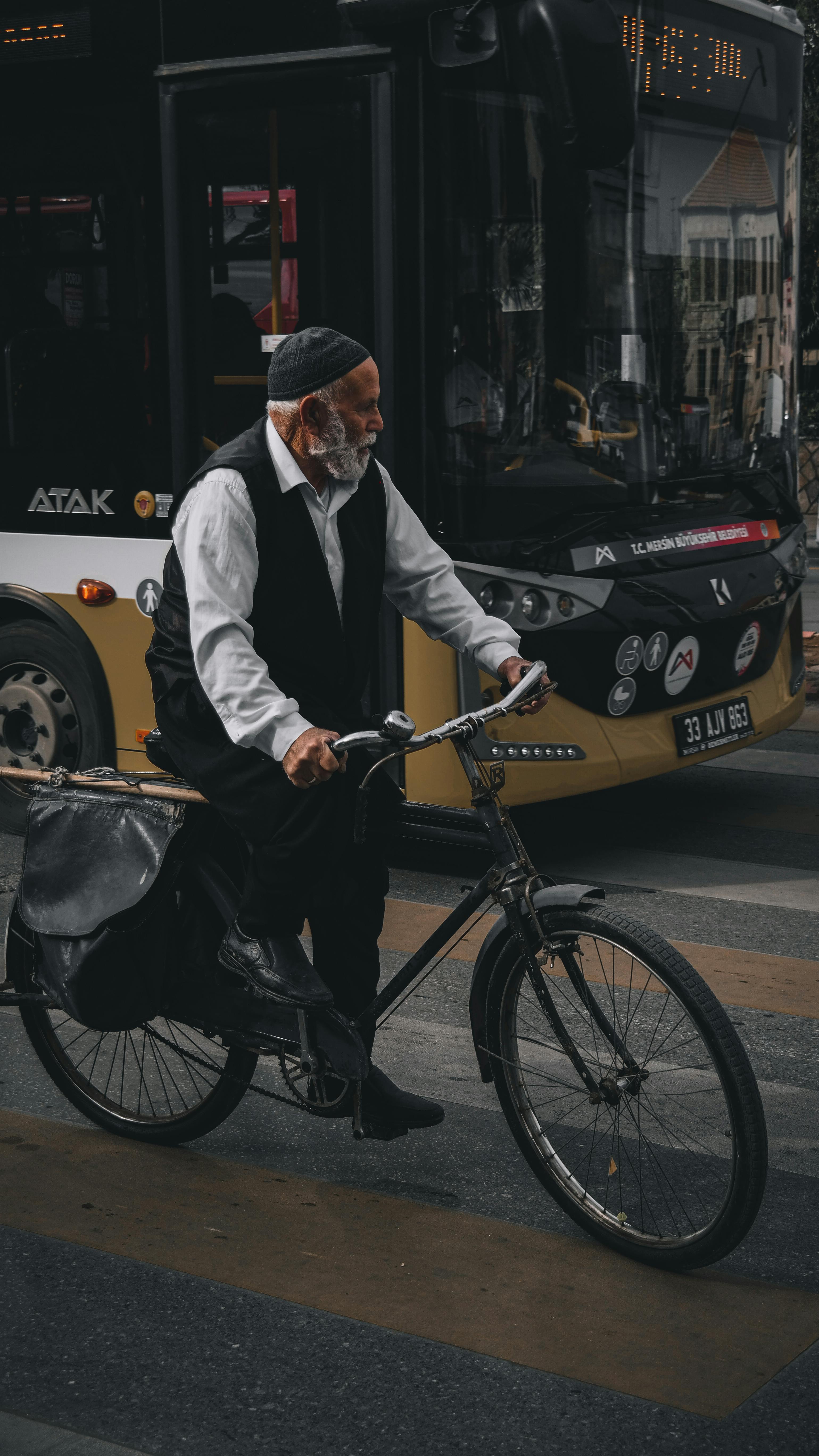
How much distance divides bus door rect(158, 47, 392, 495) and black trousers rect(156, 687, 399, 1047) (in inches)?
103

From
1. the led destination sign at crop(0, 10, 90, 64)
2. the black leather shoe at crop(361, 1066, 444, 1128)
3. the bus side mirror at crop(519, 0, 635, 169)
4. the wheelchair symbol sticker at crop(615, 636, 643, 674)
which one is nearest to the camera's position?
the black leather shoe at crop(361, 1066, 444, 1128)

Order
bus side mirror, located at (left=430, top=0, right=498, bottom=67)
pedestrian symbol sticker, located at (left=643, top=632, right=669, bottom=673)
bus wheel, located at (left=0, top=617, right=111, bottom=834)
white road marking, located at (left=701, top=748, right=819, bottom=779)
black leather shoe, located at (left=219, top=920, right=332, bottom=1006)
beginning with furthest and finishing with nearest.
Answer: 1. white road marking, located at (left=701, top=748, right=819, bottom=779)
2. bus wheel, located at (left=0, top=617, right=111, bottom=834)
3. pedestrian symbol sticker, located at (left=643, top=632, right=669, bottom=673)
4. bus side mirror, located at (left=430, top=0, right=498, bottom=67)
5. black leather shoe, located at (left=219, top=920, right=332, bottom=1006)

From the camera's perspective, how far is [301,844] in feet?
11.7

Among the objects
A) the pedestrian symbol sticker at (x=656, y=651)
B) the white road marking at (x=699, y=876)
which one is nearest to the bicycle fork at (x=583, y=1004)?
the white road marking at (x=699, y=876)

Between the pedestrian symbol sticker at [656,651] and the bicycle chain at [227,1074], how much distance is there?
2691 millimetres

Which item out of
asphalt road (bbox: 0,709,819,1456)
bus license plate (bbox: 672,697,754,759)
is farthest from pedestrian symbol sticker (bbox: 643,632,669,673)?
asphalt road (bbox: 0,709,819,1456)

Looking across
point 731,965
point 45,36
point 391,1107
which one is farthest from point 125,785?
point 45,36

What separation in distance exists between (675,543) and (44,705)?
2.52m

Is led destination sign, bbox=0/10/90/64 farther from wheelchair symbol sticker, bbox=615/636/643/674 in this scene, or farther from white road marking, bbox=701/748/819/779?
white road marking, bbox=701/748/819/779

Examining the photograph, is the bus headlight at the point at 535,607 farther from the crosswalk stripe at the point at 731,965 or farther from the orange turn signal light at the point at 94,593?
the orange turn signal light at the point at 94,593

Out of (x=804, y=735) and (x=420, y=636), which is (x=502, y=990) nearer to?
(x=420, y=636)

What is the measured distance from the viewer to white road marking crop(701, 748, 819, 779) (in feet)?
27.9

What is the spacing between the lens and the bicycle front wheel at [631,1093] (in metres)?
3.34

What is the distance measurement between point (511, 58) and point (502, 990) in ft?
11.4
